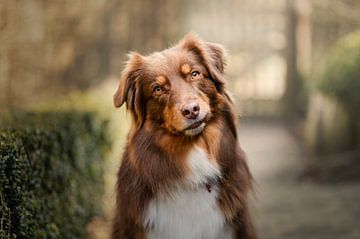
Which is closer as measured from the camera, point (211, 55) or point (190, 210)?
point (190, 210)

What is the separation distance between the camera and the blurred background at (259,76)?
750 cm

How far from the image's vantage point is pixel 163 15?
1329cm

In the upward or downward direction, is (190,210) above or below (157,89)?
below

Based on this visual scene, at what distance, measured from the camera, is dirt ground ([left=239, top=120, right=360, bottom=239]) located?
6.50m

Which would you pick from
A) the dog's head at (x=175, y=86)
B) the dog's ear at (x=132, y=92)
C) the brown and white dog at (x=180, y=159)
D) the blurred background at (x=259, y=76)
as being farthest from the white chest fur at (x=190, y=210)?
the blurred background at (x=259, y=76)

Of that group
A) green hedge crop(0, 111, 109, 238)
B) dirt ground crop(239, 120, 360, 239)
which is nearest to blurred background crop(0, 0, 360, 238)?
dirt ground crop(239, 120, 360, 239)

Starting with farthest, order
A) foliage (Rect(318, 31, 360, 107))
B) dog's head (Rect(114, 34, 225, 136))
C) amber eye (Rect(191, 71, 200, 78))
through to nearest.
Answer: foliage (Rect(318, 31, 360, 107)) < amber eye (Rect(191, 71, 200, 78)) < dog's head (Rect(114, 34, 225, 136))

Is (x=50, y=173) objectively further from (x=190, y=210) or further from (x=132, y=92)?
(x=190, y=210)

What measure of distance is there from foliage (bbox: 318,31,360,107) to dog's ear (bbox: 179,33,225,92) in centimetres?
481

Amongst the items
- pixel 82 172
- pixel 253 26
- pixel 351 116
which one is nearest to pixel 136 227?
pixel 82 172

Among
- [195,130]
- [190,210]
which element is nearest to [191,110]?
[195,130]

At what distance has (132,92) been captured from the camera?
14.3ft

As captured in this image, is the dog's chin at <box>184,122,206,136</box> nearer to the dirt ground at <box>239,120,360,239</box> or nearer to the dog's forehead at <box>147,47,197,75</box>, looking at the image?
the dog's forehead at <box>147,47,197,75</box>

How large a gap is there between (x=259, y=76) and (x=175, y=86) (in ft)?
36.3
